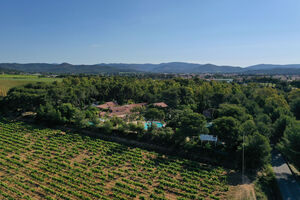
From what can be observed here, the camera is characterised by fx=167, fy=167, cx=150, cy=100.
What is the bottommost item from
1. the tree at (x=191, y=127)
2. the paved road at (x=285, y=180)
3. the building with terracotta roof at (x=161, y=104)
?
the paved road at (x=285, y=180)

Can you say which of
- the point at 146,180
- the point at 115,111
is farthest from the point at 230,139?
the point at 115,111

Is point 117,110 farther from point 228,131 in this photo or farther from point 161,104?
point 228,131

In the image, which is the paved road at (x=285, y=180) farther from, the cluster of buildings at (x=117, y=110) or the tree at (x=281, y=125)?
the cluster of buildings at (x=117, y=110)

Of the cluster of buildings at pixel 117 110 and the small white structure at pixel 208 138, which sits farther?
the cluster of buildings at pixel 117 110

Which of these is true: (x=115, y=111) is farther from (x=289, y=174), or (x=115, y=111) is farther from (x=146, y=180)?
(x=289, y=174)

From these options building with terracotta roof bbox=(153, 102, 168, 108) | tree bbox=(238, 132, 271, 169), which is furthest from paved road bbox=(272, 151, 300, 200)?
building with terracotta roof bbox=(153, 102, 168, 108)

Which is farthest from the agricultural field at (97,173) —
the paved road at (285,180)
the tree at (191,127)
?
the paved road at (285,180)

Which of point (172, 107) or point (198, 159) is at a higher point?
point (172, 107)
